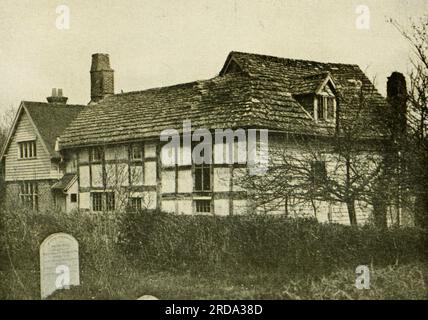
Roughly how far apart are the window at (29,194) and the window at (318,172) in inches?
285

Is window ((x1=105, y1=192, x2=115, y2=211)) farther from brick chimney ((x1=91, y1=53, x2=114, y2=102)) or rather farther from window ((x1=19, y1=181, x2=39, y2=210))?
brick chimney ((x1=91, y1=53, x2=114, y2=102))

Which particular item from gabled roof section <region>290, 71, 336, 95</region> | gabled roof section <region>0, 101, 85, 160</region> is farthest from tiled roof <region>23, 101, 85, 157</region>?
gabled roof section <region>290, 71, 336, 95</region>

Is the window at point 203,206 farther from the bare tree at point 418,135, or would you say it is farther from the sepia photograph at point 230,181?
the bare tree at point 418,135

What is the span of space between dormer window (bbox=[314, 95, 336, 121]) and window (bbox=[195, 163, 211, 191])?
3.03 meters

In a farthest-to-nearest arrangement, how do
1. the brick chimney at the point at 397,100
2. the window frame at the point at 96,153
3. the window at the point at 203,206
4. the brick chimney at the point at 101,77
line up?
1. the window frame at the point at 96,153
2. the window at the point at 203,206
3. the brick chimney at the point at 101,77
4. the brick chimney at the point at 397,100

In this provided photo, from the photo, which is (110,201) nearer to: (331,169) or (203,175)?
(203,175)

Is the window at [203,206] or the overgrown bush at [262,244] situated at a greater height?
the window at [203,206]

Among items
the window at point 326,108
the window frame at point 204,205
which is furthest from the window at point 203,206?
the window at point 326,108

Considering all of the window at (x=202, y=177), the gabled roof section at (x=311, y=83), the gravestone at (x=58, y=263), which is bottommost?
the gravestone at (x=58, y=263)

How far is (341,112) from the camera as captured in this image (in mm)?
12500

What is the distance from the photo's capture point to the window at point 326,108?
1248 centimetres

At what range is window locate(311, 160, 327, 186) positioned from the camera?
11.2 m

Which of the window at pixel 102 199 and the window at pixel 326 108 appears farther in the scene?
the window at pixel 102 199
